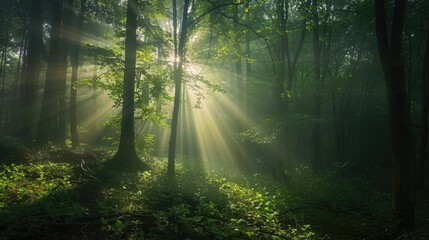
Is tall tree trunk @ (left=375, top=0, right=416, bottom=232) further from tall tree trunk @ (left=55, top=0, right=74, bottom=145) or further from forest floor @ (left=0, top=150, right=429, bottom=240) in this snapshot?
tall tree trunk @ (left=55, top=0, right=74, bottom=145)

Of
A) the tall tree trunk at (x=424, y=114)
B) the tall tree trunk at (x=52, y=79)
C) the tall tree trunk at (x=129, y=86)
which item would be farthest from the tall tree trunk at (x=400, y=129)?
the tall tree trunk at (x=52, y=79)

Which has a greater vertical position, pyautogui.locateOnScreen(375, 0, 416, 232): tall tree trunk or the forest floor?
pyautogui.locateOnScreen(375, 0, 416, 232): tall tree trunk

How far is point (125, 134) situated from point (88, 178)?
3.33 m

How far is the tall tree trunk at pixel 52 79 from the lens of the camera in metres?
14.3

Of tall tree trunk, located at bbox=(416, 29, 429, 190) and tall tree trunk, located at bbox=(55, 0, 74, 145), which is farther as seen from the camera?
tall tree trunk, located at bbox=(55, 0, 74, 145)

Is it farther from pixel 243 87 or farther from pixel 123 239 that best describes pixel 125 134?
pixel 243 87

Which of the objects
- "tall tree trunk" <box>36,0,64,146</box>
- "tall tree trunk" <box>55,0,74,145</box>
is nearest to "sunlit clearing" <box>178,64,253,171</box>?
"tall tree trunk" <box>55,0,74,145</box>

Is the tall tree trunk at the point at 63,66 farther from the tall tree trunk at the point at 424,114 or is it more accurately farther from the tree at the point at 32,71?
the tall tree trunk at the point at 424,114

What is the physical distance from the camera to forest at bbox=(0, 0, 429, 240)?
6.40 meters

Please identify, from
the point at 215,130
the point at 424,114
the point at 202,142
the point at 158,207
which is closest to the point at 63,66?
the point at 158,207

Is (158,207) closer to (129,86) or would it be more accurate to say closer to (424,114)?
(129,86)

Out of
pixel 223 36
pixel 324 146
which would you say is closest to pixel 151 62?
pixel 223 36

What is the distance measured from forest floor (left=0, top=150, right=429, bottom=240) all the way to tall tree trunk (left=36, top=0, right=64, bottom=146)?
2.64 metres

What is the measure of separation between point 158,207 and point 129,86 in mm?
6410
